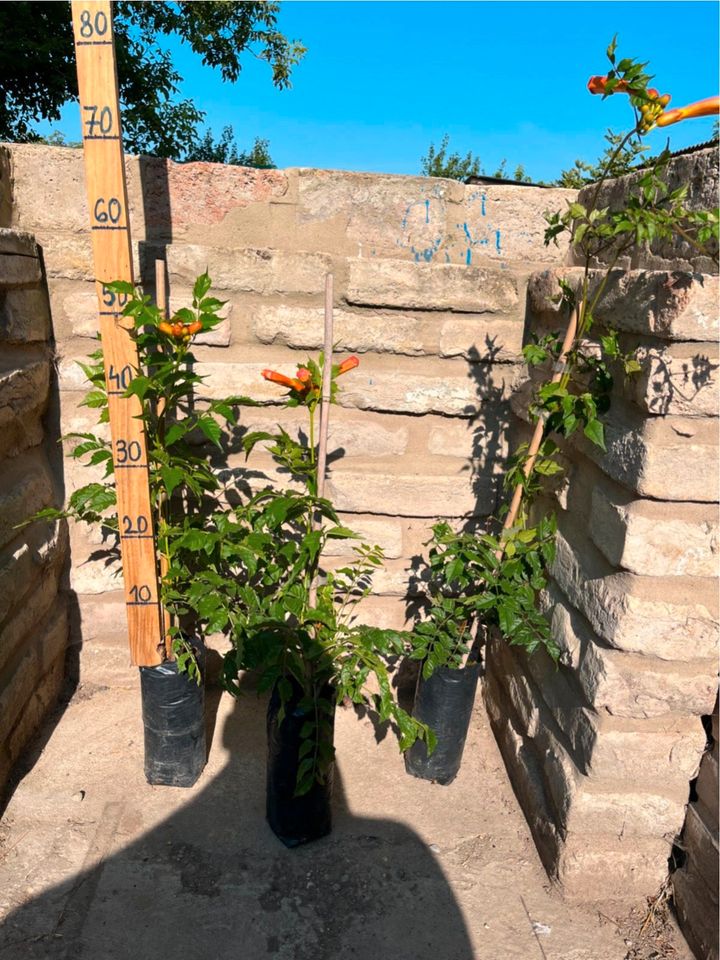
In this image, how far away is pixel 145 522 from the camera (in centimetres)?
203

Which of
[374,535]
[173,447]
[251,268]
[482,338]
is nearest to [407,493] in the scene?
[374,535]

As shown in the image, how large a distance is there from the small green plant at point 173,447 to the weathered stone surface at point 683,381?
114 centimetres

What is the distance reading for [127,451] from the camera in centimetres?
195

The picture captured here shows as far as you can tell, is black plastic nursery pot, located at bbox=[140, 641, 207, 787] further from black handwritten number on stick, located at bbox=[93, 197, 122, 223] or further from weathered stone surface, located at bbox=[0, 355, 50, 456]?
black handwritten number on stick, located at bbox=[93, 197, 122, 223]

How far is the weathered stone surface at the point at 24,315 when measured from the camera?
6.77ft

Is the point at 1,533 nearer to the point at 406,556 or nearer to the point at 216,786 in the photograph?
the point at 216,786

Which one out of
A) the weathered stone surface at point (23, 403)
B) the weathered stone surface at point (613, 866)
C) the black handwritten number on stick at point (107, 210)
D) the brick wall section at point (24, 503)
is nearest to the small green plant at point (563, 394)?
the weathered stone surface at point (613, 866)

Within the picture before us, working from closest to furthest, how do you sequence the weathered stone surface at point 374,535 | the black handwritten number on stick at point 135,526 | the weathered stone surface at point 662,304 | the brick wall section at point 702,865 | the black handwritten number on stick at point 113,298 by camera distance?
the weathered stone surface at point 662,304 → the brick wall section at point 702,865 → the black handwritten number on stick at point 113,298 → the black handwritten number on stick at point 135,526 → the weathered stone surface at point 374,535

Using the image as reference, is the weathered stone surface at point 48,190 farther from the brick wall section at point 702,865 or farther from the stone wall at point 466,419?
the brick wall section at point 702,865

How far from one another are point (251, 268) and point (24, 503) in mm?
1128

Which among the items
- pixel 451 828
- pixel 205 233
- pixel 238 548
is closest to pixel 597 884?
pixel 451 828

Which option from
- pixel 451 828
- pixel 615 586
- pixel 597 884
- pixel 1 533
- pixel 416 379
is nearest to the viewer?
pixel 615 586

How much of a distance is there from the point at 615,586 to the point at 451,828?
1097mm

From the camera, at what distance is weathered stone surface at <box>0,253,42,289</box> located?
1.99m
